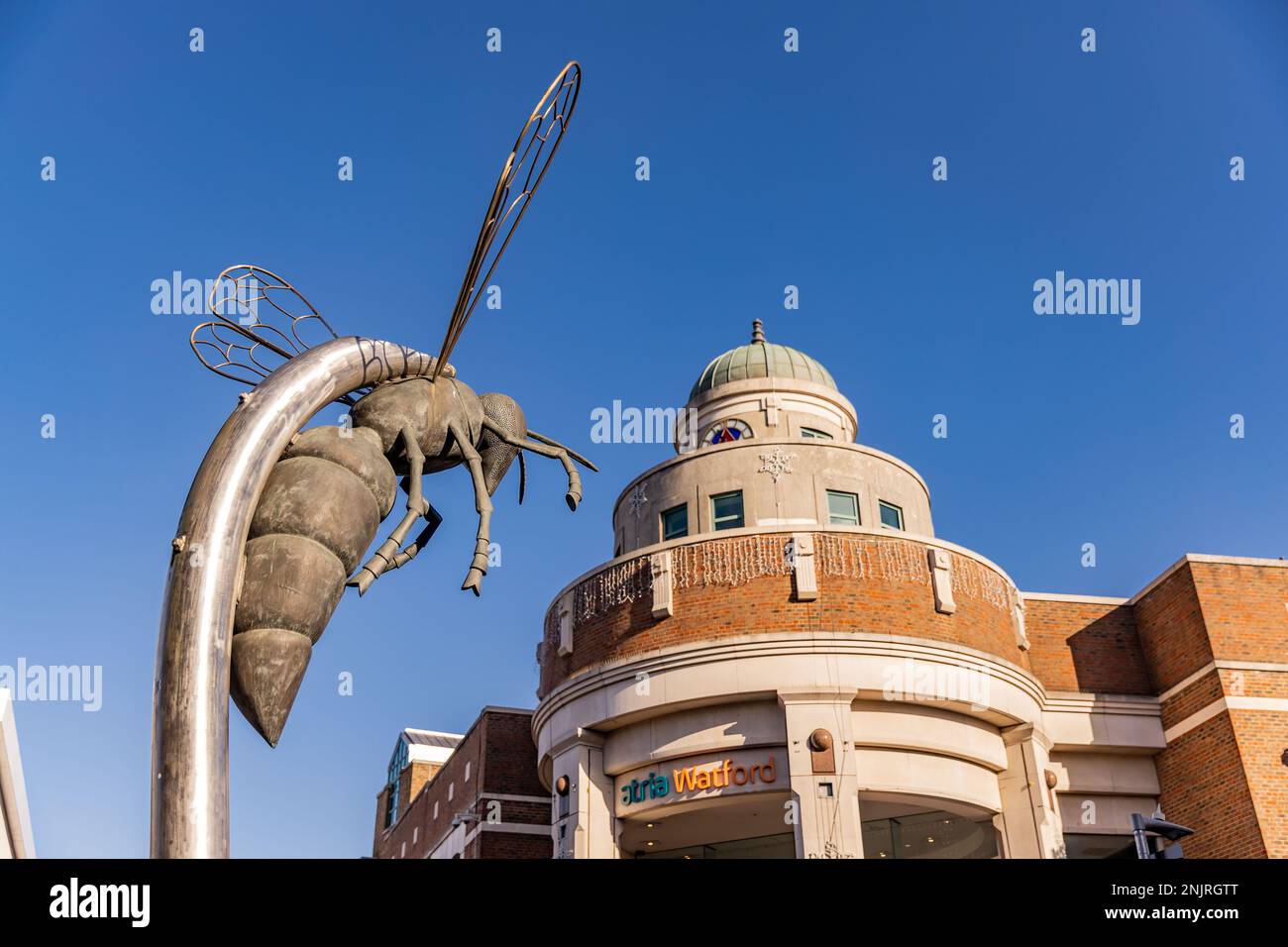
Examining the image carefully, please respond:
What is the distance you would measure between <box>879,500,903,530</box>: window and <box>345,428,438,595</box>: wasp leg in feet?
69.7

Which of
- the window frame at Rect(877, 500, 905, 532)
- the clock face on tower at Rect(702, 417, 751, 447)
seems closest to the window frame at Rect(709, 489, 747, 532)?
the window frame at Rect(877, 500, 905, 532)

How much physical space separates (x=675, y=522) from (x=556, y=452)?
19.7 metres

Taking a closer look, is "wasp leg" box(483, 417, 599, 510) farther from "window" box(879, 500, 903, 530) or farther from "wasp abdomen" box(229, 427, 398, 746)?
"window" box(879, 500, 903, 530)

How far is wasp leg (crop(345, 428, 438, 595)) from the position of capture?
7.84 m

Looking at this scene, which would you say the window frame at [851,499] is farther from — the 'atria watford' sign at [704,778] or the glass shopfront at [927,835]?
the 'atria watford' sign at [704,778]

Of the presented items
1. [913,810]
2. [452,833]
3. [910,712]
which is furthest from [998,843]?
[452,833]

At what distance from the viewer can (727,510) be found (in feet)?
93.2

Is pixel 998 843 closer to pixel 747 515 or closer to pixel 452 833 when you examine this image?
pixel 747 515

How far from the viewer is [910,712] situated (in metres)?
23.4

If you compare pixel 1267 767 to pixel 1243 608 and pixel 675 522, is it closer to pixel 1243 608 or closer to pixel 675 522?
pixel 1243 608

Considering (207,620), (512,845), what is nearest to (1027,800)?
(512,845)

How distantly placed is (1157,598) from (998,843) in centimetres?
784
